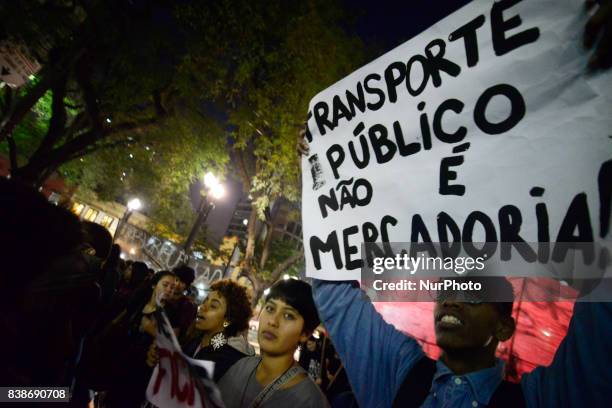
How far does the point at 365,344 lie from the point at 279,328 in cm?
60

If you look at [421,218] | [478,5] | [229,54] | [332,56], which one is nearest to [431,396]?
[421,218]

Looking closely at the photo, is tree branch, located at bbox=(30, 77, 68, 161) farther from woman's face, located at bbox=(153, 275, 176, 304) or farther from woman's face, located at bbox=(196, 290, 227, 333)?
woman's face, located at bbox=(196, 290, 227, 333)

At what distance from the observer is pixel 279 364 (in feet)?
7.02

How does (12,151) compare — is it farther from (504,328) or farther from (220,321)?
(504,328)

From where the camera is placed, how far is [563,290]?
272cm

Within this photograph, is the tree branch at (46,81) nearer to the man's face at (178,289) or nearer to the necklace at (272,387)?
the man's face at (178,289)

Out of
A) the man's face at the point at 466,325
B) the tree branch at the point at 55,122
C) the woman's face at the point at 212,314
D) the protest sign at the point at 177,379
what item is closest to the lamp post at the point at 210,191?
the tree branch at the point at 55,122

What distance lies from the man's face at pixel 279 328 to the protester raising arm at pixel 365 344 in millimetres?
251

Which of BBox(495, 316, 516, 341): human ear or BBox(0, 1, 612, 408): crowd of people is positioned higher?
BBox(495, 316, 516, 341): human ear

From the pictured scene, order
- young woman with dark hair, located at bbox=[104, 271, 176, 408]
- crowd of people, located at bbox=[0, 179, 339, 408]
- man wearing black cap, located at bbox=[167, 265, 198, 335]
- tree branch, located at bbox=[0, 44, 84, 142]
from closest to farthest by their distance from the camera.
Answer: crowd of people, located at bbox=[0, 179, 339, 408], young woman with dark hair, located at bbox=[104, 271, 176, 408], man wearing black cap, located at bbox=[167, 265, 198, 335], tree branch, located at bbox=[0, 44, 84, 142]

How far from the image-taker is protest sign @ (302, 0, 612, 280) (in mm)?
1319

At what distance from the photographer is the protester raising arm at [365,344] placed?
1.85 metres

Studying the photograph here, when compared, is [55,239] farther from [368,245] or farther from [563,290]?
[563,290]

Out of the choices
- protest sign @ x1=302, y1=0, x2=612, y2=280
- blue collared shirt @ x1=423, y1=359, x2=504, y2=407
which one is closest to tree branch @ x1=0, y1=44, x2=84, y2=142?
protest sign @ x1=302, y1=0, x2=612, y2=280
